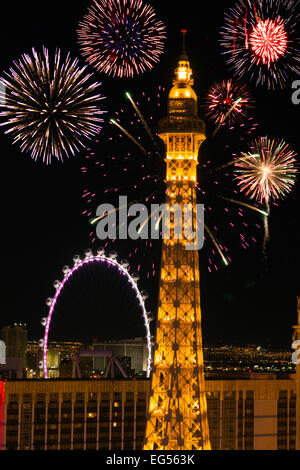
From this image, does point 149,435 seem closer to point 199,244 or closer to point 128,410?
point 199,244

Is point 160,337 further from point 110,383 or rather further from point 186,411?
point 110,383

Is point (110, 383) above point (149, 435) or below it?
above

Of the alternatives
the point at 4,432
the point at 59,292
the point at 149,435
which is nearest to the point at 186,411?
the point at 149,435
